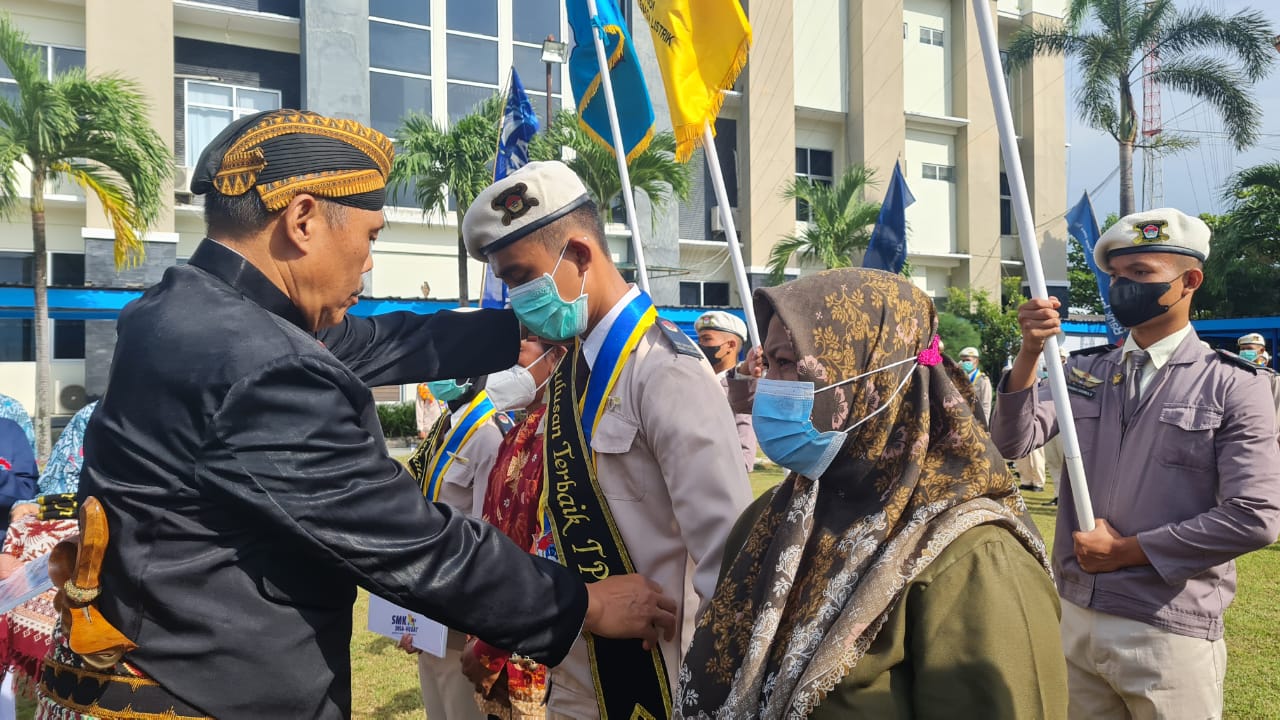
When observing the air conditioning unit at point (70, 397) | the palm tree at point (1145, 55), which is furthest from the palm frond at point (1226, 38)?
the air conditioning unit at point (70, 397)

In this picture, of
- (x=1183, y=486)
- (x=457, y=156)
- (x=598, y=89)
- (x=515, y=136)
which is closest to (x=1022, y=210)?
(x=1183, y=486)

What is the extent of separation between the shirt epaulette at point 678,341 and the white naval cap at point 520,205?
1.52 ft

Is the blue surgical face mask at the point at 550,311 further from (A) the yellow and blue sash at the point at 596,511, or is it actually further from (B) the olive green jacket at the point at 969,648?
(B) the olive green jacket at the point at 969,648

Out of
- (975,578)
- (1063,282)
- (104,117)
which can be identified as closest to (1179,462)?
(975,578)

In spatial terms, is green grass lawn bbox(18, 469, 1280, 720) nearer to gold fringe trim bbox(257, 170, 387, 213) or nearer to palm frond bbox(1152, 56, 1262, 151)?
gold fringe trim bbox(257, 170, 387, 213)

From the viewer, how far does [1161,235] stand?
3.23 m

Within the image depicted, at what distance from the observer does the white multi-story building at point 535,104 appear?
18.3 metres

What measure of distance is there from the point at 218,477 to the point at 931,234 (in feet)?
93.1

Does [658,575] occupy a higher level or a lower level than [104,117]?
lower

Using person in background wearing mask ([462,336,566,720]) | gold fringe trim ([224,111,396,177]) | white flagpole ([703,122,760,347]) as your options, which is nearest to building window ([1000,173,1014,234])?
white flagpole ([703,122,760,347])

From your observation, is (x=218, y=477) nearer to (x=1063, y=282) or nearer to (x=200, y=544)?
(x=200, y=544)

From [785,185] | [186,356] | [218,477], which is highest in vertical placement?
[785,185]

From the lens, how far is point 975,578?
173 cm

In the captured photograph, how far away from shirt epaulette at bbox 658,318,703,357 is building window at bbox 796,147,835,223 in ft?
80.8
